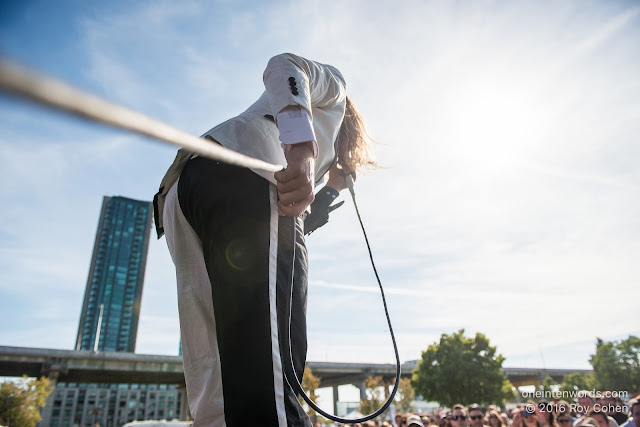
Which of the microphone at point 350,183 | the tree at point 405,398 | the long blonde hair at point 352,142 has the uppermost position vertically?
the long blonde hair at point 352,142

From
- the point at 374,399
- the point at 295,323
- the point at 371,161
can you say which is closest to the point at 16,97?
the point at 295,323

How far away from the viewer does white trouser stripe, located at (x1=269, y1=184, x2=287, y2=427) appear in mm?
1256

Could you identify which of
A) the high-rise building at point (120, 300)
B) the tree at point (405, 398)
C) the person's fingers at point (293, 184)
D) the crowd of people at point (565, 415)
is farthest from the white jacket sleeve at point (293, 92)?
the high-rise building at point (120, 300)

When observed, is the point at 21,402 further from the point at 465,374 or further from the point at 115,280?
the point at 115,280

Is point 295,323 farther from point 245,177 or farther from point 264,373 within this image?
point 245,177

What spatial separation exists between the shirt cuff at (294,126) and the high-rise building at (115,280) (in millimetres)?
134070

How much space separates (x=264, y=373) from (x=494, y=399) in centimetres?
3749

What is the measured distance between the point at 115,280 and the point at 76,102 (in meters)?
140

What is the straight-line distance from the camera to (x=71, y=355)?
106ft

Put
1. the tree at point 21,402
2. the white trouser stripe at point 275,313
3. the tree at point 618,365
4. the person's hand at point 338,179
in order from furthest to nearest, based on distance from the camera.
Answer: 1. the tree at point 618,365
2. the tree at point 21,402
3. the person's hand at point 338,179
4. the white trouser stripe at point 275,313

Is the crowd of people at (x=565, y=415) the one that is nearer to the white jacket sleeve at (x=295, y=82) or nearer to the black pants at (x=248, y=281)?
the black pants at (x=248, y=281)

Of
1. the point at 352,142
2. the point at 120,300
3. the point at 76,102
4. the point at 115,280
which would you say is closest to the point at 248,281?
the point at 76,102

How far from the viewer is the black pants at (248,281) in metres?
1.28

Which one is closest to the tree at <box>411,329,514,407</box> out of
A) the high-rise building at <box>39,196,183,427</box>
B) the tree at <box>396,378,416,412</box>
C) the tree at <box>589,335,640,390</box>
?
the tree at <box>396,378,416,412</box>
